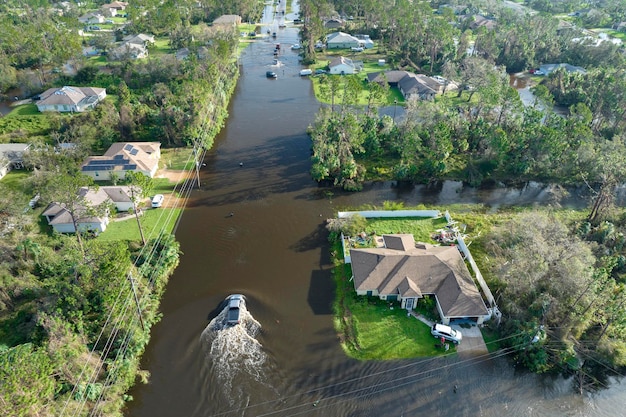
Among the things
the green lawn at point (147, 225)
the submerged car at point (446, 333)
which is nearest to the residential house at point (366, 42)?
the green lawn at point (147, 225)

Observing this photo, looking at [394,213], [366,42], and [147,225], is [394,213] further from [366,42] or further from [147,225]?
[366,42]

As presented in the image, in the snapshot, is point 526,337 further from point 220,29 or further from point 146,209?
point 220,29

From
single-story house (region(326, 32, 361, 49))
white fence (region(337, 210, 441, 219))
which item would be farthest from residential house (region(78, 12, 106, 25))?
white fence (region(337, 210, 441, 219))

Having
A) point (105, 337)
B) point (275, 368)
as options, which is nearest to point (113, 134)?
point (105, 337)

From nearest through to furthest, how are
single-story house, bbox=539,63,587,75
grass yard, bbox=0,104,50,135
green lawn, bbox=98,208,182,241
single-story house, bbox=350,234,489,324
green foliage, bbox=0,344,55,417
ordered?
green foliage, bbox=0,344,55,417
single-story house, bbox=350,234,489,324
green lawn, bbox=98,208,182,241
grass yard, bbox=0,104,50,135
single-story house, bbox=539,63,587,75

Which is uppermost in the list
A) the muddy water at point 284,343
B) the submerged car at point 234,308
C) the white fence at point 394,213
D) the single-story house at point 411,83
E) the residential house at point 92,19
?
the single-story house at point 411,83

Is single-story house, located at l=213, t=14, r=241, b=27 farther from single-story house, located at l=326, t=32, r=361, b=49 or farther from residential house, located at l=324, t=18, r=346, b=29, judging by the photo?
single-story house, located at l=326, t=32, r=361, b=49

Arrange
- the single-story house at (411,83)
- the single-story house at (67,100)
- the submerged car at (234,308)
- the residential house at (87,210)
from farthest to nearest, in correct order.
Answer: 1. the single-story house at (411,83)
2. the single-story house at (67,100)
3. the residential house at (87,210)
4. the submerged car at (234,308)

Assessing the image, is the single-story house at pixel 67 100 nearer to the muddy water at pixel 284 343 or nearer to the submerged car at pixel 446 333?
the muddy water at pixel 284 343
